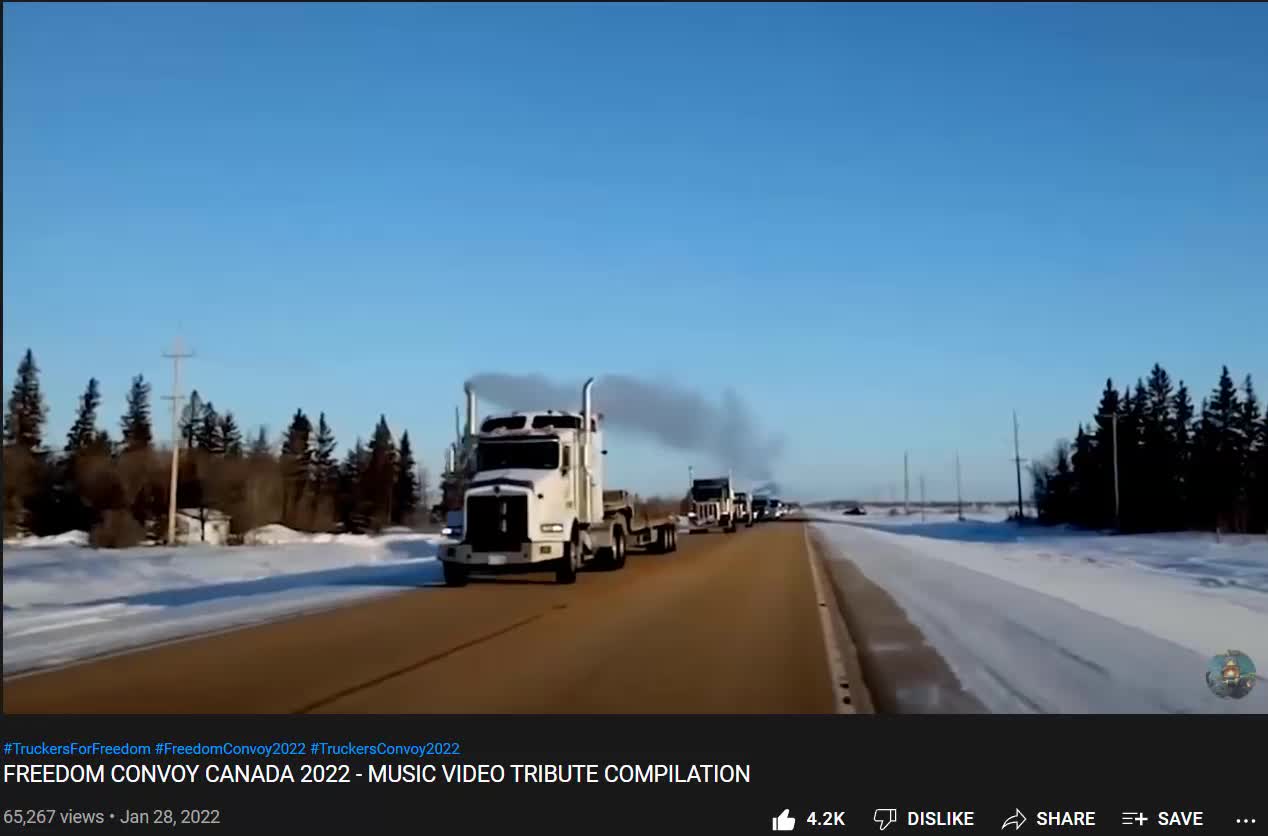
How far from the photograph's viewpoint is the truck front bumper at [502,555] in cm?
2417

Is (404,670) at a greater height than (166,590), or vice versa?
(404,670)

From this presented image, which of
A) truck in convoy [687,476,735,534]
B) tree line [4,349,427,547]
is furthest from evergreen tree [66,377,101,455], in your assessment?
truck in convoy [687,476,735,534]

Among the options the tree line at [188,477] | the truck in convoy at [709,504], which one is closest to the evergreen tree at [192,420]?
the tree line at [188,477]

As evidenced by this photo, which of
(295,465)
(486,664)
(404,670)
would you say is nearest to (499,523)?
(486,664)

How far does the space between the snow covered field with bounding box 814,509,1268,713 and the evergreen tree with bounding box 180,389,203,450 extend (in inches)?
3298

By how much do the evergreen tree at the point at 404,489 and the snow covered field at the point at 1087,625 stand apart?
89.2m

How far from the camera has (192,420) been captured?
4168 inches

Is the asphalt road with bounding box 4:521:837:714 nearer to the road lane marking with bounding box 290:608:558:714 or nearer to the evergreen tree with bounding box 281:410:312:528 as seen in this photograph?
the road lane marking with bounding box 290:608:558:714

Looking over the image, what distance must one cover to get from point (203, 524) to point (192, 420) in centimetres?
3533

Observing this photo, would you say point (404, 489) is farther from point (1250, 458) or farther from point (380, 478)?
point (1250, 458)
